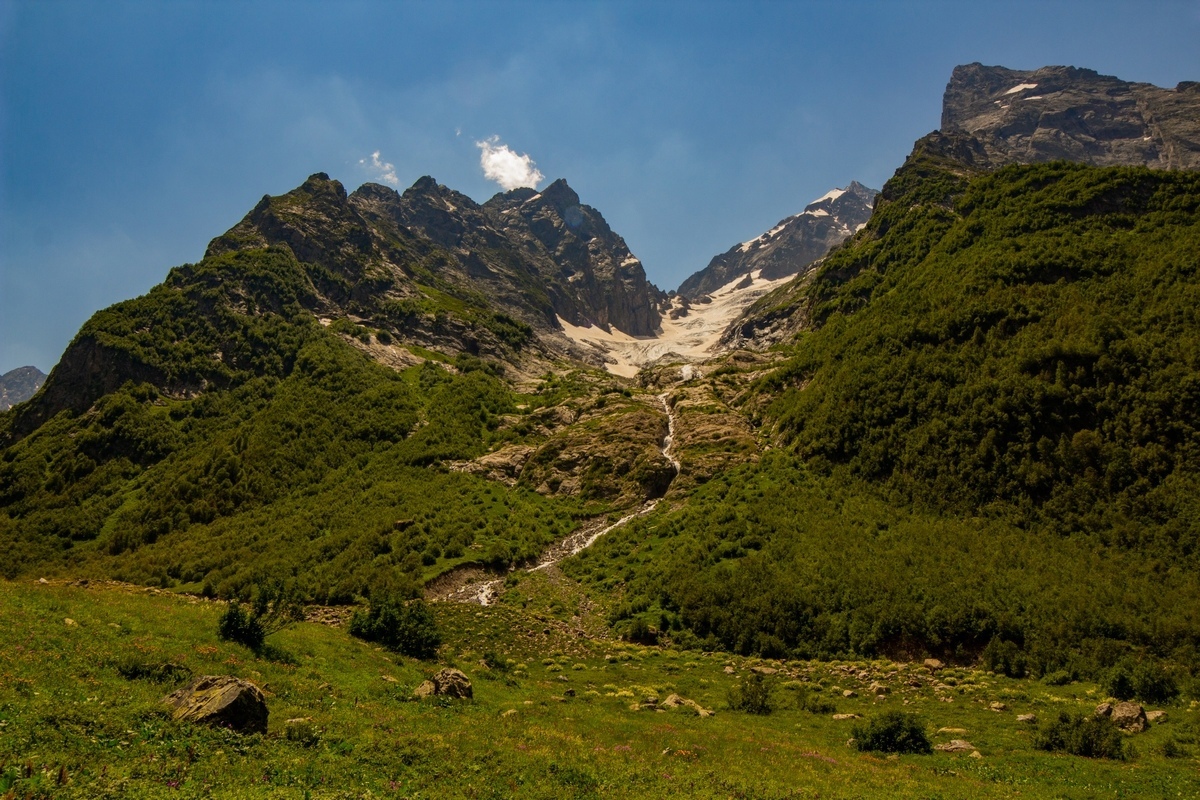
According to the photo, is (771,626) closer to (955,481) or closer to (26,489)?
(955,481)

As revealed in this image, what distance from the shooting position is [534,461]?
9031cm

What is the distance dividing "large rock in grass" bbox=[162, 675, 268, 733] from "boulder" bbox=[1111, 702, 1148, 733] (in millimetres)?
34920

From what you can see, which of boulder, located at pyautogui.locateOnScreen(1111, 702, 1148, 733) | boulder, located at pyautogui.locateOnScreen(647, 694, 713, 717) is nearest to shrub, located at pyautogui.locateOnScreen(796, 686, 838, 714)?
boulder, located at pyautogui.locateOnScreen(647, 694, 713, 717)

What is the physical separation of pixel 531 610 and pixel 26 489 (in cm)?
A: 8077

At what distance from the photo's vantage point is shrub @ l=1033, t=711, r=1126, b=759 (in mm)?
22594

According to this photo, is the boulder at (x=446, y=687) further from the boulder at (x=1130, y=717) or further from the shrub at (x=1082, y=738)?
the boulder at (x=1130, y=717)

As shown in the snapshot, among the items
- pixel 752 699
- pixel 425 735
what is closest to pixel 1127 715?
pixel 752 699

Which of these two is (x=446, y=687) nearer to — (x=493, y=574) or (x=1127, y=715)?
(x=1127, y=715)

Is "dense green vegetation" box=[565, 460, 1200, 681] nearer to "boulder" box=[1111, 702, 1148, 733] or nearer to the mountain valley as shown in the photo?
the mountain valley

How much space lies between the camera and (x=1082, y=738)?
23016 millimetres

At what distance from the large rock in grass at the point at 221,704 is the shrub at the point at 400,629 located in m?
16.6

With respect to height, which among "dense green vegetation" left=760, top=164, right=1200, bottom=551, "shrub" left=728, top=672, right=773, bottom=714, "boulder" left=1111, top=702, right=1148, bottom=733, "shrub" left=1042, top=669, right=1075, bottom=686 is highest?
"dense green vegetation" left=760, top=164, right=1200, bottom=551

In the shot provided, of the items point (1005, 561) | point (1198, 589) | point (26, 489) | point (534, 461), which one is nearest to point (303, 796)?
point (1005, 561)

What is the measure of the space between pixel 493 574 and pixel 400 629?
2786 cm
